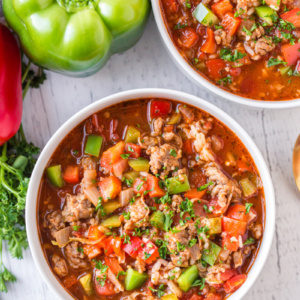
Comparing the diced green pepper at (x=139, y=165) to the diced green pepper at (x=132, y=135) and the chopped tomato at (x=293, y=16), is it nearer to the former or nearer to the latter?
the diced green pepper at (x=132, y=135)

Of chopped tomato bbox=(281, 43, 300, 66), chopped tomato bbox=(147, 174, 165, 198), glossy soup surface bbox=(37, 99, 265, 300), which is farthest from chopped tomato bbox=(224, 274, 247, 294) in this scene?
chopped tomato bbox=(281, 43, 300, 66)

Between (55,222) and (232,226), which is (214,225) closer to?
(232,226)

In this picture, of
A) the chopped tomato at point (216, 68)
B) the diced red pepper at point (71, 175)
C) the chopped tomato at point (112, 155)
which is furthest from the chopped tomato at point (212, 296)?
the chopped tomato at point (216, 68)

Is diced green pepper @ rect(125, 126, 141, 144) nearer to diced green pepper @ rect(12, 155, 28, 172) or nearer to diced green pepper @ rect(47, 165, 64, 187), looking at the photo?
diced green pepper @ rect(47, 165, 64, 187)

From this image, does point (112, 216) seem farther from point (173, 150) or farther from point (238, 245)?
point (238, 245)

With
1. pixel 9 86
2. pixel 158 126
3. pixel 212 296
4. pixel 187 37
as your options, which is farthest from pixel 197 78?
pixel 212 296
